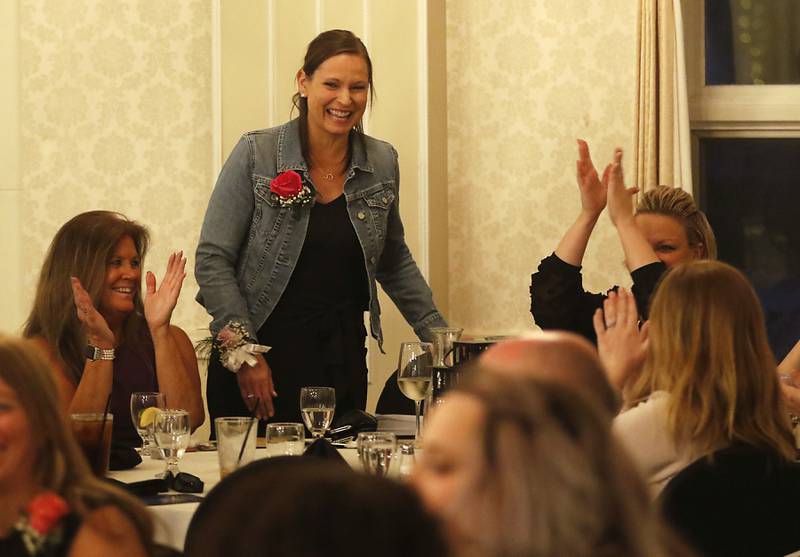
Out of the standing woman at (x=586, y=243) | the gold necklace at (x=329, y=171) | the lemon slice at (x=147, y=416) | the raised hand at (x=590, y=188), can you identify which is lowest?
the lemon slice at (x=147, y=416)

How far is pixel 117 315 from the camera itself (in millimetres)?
3402

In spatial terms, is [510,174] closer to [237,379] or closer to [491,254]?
[491,254]

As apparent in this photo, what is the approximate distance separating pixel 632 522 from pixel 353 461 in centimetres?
173

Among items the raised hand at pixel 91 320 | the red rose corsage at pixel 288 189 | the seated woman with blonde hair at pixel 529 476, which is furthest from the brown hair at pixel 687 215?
the seated woman with blonde hair at pixel 529 476

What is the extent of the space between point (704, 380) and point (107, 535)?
A: 43.5 inches

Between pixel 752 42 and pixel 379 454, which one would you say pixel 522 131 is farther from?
pixel 379 454

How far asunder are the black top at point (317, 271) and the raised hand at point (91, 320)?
0.76m

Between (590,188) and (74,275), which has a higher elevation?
(590,188)

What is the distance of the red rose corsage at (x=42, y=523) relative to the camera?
1.53m

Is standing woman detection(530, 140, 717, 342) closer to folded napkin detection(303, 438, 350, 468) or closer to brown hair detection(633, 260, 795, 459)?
brown hair detection(633, 260, 795, 459)

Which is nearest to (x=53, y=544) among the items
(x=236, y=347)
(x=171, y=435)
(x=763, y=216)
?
(x=171, y=435)

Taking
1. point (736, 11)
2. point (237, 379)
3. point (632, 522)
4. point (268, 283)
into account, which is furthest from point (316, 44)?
point (632, 522)

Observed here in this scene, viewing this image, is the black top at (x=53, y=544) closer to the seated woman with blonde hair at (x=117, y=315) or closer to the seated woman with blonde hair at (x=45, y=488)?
the seated woman with blonde hair at (x=45, y=488)

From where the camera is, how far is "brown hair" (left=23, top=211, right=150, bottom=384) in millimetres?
3174
